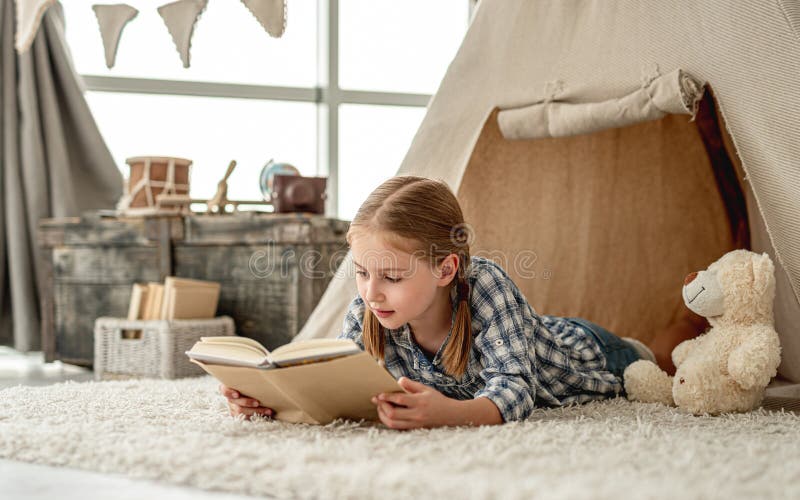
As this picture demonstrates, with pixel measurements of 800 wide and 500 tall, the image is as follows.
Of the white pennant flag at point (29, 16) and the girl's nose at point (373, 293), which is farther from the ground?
the white pennant flag at point (29, 16)

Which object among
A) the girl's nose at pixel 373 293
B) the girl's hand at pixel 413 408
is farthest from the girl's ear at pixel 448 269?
the girl's hand at pixel 413 408

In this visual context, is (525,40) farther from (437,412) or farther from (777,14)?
(437,412)

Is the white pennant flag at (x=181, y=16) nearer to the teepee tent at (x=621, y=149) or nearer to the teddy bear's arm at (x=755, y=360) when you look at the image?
the teepee tent at (x=621, y=149)

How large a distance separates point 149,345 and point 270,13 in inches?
44.9

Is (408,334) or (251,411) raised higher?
(408,334)

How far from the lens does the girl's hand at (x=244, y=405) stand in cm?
131

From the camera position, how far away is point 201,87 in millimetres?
3354

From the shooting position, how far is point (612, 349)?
1.70 meters

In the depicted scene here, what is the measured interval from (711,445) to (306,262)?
1525 millimetres

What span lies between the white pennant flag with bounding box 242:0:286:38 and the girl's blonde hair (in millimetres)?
474

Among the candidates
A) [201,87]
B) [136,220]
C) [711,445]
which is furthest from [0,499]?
[201,87]

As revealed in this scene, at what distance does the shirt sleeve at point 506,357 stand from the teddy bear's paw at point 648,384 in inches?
14.2

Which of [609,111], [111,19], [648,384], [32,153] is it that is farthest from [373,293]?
[32,153]

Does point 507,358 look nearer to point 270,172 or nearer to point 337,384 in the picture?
point 337,384
